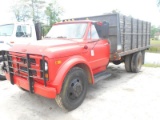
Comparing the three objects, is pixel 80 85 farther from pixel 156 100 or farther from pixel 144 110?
pixel 156 100

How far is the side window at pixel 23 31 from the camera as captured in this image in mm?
7822

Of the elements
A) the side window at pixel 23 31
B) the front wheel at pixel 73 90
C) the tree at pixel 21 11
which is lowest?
the front wheel at pixel 73 90

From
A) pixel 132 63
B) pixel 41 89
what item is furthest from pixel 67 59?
pixel 132 63

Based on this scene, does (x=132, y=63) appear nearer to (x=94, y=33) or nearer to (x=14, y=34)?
(x=94, y=33)

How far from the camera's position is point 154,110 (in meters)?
3.93

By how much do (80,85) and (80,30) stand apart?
60.5 inches

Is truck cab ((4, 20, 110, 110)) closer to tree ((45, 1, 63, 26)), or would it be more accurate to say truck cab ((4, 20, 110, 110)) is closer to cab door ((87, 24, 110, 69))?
cab door ((87, 24, 110, 69))

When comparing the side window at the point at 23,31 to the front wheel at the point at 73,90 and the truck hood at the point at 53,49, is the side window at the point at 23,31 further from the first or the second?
the front wheel at the point at 73,90

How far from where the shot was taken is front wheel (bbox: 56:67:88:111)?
3.70 metres

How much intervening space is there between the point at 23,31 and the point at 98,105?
554cm

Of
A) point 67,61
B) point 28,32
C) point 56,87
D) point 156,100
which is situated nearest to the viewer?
point 56,87

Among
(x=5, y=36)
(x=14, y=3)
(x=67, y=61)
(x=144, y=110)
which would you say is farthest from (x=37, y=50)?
(x=14, y=3)

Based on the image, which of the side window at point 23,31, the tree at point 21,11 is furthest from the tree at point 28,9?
the side window at point 23,31

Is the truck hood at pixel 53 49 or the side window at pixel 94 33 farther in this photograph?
the side window at pixel 94 33
